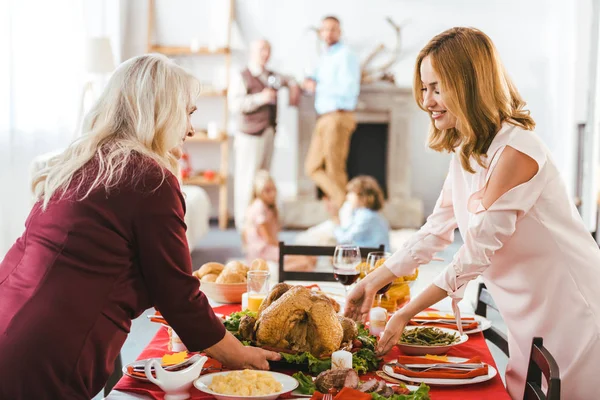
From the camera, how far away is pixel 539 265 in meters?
1.88

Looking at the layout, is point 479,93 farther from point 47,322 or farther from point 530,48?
point 530,48

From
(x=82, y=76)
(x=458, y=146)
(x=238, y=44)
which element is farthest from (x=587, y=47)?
(x=458, y=146)

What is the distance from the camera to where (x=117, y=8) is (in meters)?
8.56

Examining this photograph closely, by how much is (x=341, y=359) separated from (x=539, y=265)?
1.92 feet

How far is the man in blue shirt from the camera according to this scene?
325 inches

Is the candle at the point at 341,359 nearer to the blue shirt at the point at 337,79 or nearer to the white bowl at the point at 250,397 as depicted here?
the white bowl at the point at 250,397

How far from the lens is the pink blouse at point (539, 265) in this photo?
1839 millimetres

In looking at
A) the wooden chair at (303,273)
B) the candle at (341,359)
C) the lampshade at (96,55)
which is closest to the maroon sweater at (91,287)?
the candle at (341,359)

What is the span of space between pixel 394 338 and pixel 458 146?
0.58 m

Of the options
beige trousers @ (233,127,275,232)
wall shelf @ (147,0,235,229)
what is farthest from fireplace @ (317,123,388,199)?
wall shelf @ (147,0,235,229)

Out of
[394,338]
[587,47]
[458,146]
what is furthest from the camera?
[587,47]

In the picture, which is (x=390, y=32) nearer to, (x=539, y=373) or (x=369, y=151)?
(x=369, y=151)

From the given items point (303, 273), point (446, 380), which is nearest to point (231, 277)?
point (303, 273)

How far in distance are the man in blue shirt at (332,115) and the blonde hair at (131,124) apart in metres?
6.62
